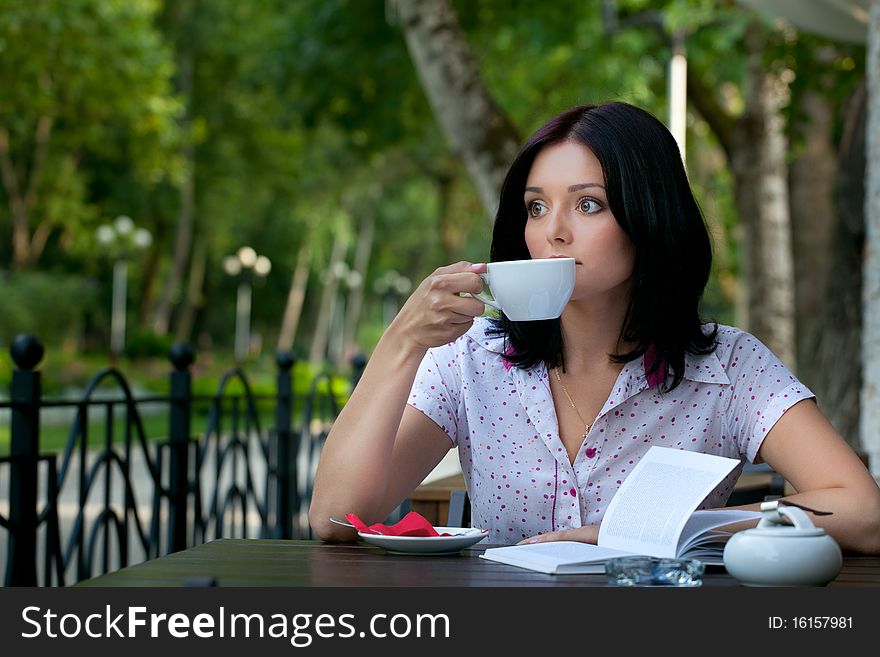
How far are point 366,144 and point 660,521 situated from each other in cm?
1268

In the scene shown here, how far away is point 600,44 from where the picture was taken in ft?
41.9

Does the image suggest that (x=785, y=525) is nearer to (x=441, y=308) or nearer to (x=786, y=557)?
(x=786, y=557)

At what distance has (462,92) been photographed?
7551 mm

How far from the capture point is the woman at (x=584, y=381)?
2.35 metres

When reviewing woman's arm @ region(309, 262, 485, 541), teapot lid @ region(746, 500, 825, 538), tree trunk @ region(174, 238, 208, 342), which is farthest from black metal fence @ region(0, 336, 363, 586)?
tree trunk @ region(174, 238, 208, 342)

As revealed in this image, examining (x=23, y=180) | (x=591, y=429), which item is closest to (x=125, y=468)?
(x=591, y=429)

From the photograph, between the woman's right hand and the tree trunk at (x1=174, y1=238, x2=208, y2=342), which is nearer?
the woman's right hand

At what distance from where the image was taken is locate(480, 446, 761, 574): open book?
197 centimetres

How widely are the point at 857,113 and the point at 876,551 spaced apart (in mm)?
5187

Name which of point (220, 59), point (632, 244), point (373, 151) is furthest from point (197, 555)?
point (220, 59)

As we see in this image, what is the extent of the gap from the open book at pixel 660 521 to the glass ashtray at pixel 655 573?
14 centimetres

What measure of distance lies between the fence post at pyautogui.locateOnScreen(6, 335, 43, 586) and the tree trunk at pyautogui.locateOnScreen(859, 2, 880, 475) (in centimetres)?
307
